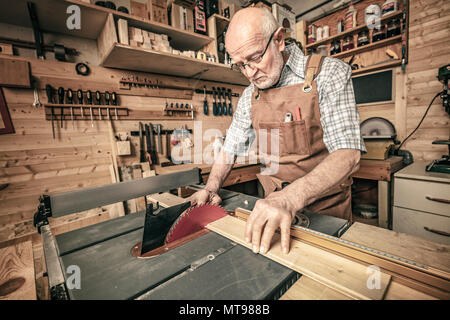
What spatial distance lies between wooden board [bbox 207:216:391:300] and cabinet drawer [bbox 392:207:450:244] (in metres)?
1.99

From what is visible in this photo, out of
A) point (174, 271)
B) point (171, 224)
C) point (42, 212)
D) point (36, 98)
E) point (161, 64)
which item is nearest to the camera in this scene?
point (174, 271)

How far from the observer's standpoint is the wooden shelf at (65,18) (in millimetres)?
1604

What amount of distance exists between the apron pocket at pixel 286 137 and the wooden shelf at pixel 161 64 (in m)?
1.27

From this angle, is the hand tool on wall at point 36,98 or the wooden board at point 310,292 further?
the hand tool on wall at point 36,98

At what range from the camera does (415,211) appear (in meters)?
1.97

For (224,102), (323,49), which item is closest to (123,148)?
(224,102)

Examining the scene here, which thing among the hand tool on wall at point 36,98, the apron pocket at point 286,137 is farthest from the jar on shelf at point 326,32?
the hand tool on wall at point 36,98

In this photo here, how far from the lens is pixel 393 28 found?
2.59 meters

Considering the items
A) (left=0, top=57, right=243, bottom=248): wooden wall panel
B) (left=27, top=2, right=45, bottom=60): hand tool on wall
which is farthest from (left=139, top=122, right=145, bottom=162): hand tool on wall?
(left=27, top=2, right=45, bottom=60): hand tool on wall

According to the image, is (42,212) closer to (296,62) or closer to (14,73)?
(296,62)

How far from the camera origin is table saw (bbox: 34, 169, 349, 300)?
0.51m

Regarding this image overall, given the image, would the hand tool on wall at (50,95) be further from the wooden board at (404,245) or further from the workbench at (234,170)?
the wooden board at (404,245)

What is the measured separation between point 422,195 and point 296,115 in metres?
1.65

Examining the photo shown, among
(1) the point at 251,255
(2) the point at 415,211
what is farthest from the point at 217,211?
(2) the point at 415,211
